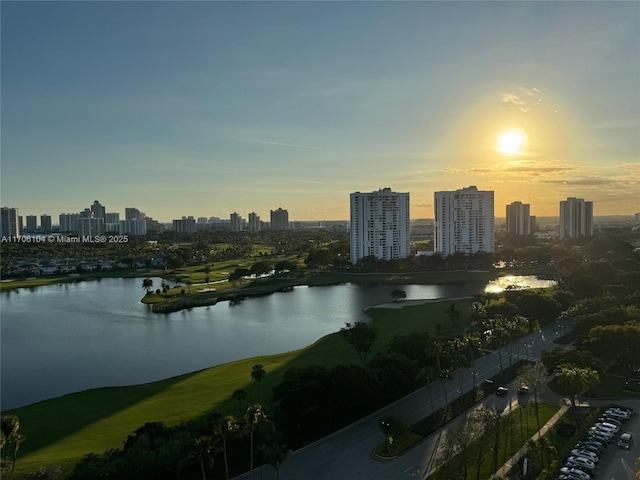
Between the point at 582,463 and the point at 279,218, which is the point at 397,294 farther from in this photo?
the point at 279,218

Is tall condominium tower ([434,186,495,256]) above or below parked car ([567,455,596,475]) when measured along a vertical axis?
above

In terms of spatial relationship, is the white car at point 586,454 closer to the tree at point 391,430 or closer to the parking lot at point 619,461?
the parking lot at point 619,461

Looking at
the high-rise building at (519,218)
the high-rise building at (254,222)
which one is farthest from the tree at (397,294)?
the high-rise building at (254,222)

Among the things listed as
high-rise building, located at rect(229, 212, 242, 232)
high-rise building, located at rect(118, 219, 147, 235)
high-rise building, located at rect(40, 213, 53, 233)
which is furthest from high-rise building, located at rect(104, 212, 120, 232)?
high-rise building, located at rect(229, 212, 242, 232)

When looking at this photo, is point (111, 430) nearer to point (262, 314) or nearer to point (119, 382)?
point (119, 382)

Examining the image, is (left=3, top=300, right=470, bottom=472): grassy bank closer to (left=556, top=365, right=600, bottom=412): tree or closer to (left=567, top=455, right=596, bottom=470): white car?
(left=556, top=365, right=600, bottom=412): tree

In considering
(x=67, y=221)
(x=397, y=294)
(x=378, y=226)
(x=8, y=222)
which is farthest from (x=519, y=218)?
(x=67, y=221)

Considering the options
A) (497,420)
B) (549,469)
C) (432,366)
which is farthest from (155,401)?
(549,469)
